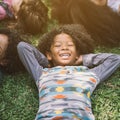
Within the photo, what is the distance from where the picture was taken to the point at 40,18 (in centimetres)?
367

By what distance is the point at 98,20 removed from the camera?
136 inches

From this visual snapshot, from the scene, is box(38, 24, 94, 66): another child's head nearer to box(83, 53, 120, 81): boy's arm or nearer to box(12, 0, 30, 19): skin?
box(83, 53, 120, 81): boy's arm

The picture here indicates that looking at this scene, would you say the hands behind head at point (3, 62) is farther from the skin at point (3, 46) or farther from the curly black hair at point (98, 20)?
the curly black hair at point (98, 20)

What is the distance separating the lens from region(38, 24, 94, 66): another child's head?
9.98ft

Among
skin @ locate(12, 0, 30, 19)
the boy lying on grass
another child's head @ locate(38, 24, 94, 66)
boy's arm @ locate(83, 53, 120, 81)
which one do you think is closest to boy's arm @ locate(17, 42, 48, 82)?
the boy lying on grass

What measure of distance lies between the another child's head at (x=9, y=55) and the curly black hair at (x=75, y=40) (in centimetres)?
22

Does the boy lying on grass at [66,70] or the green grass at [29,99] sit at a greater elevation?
the boy lying on grass at [66,70]

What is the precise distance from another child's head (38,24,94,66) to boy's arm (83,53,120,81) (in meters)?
0.12

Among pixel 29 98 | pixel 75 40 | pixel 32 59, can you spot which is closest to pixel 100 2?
pixel 75 40

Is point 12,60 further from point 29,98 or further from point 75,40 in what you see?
point 75,40

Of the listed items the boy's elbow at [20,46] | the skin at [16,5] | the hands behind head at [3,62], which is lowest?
the hands behind head at [3,62]

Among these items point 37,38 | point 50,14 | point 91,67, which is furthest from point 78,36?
point 50,14

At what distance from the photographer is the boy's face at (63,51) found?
3.03 metres

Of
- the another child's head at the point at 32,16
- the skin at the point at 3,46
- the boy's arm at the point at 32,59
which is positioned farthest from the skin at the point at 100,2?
the skin at the point at 3,46
